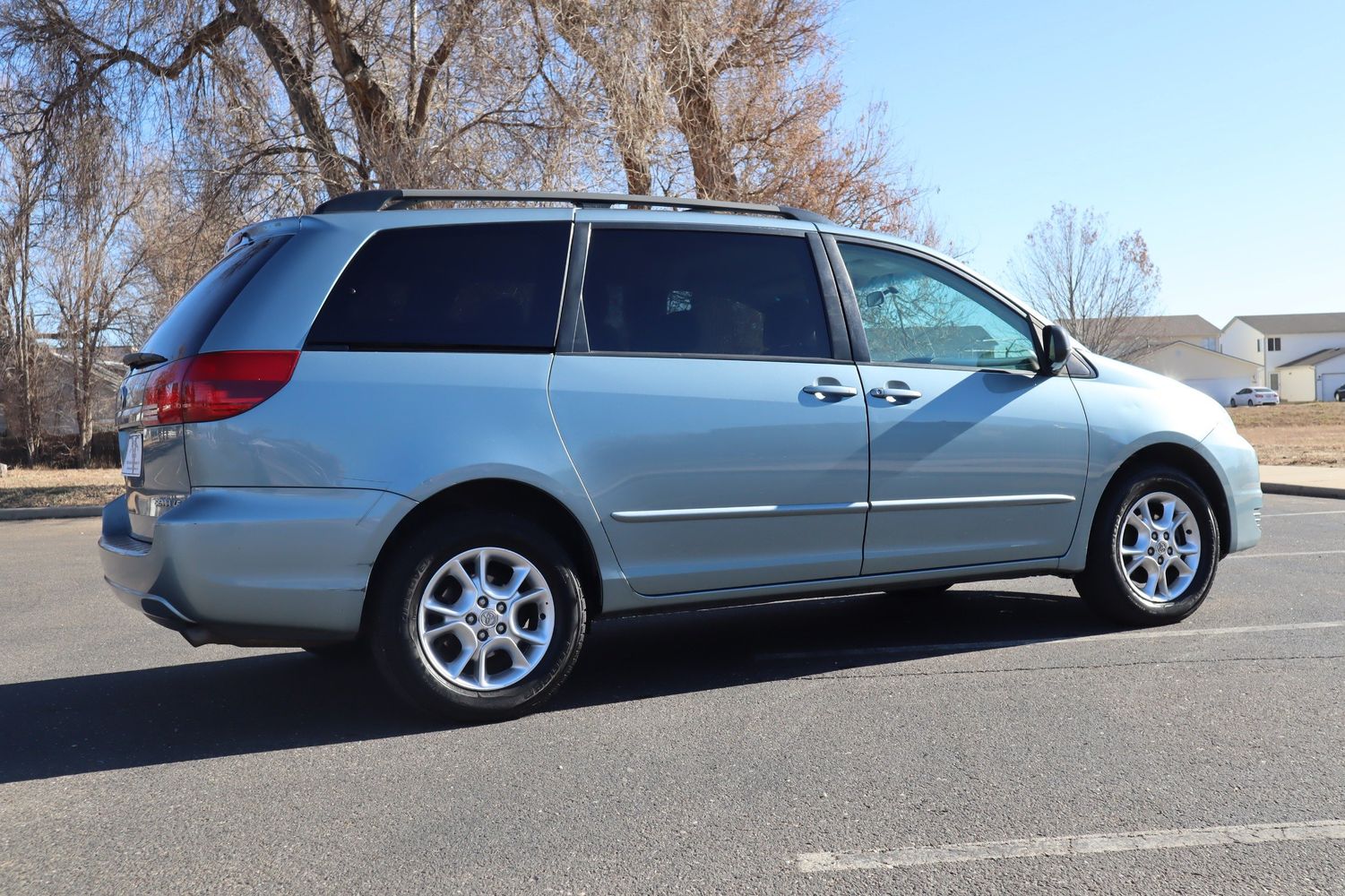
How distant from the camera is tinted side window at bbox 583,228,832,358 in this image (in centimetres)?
482

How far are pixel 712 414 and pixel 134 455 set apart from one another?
2.21 m

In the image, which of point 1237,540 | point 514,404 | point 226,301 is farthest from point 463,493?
point 1237,540

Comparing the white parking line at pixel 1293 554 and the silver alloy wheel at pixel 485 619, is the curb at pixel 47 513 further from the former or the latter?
the white parking line at pixel 1293 554

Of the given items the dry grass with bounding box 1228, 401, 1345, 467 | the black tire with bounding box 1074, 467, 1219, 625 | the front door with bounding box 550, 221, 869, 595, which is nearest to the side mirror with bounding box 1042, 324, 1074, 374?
the black tire with bounding box 1074, 467, 1219, 625

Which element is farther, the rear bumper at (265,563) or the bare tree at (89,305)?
the bare tree at (89,305)

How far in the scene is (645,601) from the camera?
4.76 metres

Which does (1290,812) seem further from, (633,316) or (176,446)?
(176,446)

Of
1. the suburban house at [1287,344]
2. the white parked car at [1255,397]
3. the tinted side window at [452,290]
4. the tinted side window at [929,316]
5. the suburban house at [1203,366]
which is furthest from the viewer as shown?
the suburban house at [1287,344]

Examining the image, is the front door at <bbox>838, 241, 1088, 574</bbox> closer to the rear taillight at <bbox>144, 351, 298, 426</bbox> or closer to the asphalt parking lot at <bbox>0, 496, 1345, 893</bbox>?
the asphalt parking lot at <bbox>0, 496, 1345, 893</bbox>

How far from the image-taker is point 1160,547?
579cm

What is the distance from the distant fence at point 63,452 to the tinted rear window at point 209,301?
31.7m

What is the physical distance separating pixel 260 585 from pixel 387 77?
13469 mm

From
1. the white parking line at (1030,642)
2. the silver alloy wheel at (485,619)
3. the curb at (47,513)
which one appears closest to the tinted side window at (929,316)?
the white parking line at (1030,642)

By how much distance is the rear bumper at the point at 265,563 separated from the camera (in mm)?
4102
